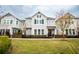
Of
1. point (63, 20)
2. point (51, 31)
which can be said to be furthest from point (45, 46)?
point (63, 20)

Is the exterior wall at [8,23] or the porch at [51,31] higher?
the exterior wall at [8,23]

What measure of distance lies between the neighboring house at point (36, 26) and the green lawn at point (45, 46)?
10cm

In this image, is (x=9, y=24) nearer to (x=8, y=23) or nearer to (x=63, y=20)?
(x=8, y=23)

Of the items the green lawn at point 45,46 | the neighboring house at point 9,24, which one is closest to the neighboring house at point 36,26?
the neighboring house at point 9,24

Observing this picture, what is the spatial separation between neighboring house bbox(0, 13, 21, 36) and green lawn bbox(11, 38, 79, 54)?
151mm

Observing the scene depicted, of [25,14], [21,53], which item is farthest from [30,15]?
[21,53]

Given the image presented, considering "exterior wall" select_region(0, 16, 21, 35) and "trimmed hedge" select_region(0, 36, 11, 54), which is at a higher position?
"exterior wall" select_region(0, 16, 21, 35)

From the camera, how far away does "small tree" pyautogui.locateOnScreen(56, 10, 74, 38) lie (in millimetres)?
7594

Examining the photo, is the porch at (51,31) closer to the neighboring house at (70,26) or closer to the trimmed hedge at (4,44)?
the neighboring house at (70,26)

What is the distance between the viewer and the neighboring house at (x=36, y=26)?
7.60 metres

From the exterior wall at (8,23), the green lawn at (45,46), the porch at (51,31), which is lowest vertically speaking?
the green lawn at (45,46)

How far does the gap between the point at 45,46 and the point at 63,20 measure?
0.46 m

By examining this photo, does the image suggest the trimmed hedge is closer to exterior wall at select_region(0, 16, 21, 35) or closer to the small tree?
exterior wall at select_region(0, 16, 21, 35)

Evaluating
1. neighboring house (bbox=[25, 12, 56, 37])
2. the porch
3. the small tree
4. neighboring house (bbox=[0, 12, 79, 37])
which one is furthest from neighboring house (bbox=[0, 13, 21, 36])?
the small tree
